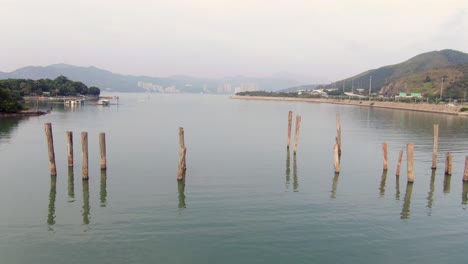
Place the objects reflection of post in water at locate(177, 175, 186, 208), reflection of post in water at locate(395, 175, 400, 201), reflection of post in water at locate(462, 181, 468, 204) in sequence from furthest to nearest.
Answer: reflection of post in water at locate(395, 175, 400, 201), reflection of post in water at locate(462, 181, 468, 204), reflection of post in water at locate(177, 175, 186, 208)

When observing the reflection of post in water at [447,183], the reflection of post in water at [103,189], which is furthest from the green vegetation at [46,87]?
the reflection of post in water at [447,183]

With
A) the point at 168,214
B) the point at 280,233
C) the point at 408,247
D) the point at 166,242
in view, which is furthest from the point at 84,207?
the point at 408,247

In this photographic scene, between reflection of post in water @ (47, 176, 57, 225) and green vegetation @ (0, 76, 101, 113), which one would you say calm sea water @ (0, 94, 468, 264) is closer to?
reflection of post in water @ (47, 176, 57, 225)

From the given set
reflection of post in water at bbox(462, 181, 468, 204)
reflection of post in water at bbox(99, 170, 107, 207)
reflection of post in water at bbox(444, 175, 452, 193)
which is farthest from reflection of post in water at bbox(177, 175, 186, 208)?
reflection of post in water at bbox(444, 175, 452, 193)

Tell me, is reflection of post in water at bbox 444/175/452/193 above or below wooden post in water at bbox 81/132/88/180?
below

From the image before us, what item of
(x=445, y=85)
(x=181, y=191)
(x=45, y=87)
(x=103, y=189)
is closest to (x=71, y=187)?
(x=103, y=189)

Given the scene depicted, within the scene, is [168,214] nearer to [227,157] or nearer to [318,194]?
[318,194]

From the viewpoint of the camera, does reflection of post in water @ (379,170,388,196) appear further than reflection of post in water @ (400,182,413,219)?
Yes

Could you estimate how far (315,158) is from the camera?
3703 centimetres

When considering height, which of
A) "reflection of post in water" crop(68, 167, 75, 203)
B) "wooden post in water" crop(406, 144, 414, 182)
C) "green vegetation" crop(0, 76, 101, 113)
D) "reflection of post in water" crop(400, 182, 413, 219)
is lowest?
"reflection of post in water" crop(400, 182, 413, 219)

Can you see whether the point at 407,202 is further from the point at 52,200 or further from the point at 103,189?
the point at 52,200

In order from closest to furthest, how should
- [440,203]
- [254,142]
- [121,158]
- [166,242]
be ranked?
[166,242]
[440,203]
[121,158]
[254,142]

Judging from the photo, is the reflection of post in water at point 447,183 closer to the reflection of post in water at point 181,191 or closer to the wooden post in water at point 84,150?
the reflection of post in water at point 181,191

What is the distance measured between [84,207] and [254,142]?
90.4 feet
